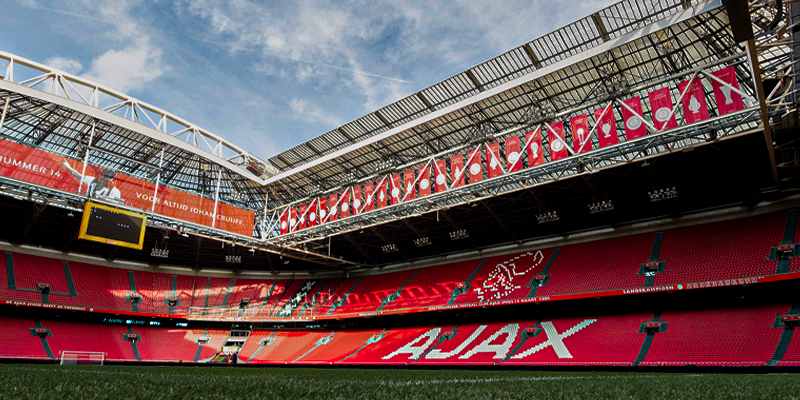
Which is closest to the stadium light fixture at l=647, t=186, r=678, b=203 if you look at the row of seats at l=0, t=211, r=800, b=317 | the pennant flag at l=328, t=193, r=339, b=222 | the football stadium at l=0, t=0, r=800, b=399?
the football stadium at l=0, t=0, r=800, b=399

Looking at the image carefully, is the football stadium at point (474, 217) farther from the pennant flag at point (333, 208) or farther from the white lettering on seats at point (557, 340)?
the pennant flag at point (333, 208)

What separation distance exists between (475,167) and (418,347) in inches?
666

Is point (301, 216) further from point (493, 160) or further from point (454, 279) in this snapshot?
point (493, 160)

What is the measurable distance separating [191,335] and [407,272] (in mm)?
23542

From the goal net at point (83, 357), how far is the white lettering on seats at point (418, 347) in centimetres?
2350

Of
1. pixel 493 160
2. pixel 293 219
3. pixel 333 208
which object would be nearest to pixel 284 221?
pixel 293 219

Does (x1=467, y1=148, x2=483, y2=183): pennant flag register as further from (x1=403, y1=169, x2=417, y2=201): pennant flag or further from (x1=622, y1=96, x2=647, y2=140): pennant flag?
(x1=622, y1=96, x2=647, y2=140): pennant flag

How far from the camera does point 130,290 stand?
139 ft

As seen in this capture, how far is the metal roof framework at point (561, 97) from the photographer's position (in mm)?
20909

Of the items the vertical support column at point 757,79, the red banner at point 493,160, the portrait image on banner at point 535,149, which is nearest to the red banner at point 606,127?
the portrait image on banner at point 535,149

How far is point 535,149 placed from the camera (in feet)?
80.8

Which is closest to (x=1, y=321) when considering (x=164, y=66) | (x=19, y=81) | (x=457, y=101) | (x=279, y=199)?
(x=19, y=81)

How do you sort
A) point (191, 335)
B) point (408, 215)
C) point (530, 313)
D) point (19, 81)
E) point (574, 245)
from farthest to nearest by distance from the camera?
1. point (191, 335)
2. point (574, 245)
3. point (530, 313)
4. point (408, 215)
5. point (19, 81)

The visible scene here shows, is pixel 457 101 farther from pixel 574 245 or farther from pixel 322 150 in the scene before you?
→ pixel 574 245
